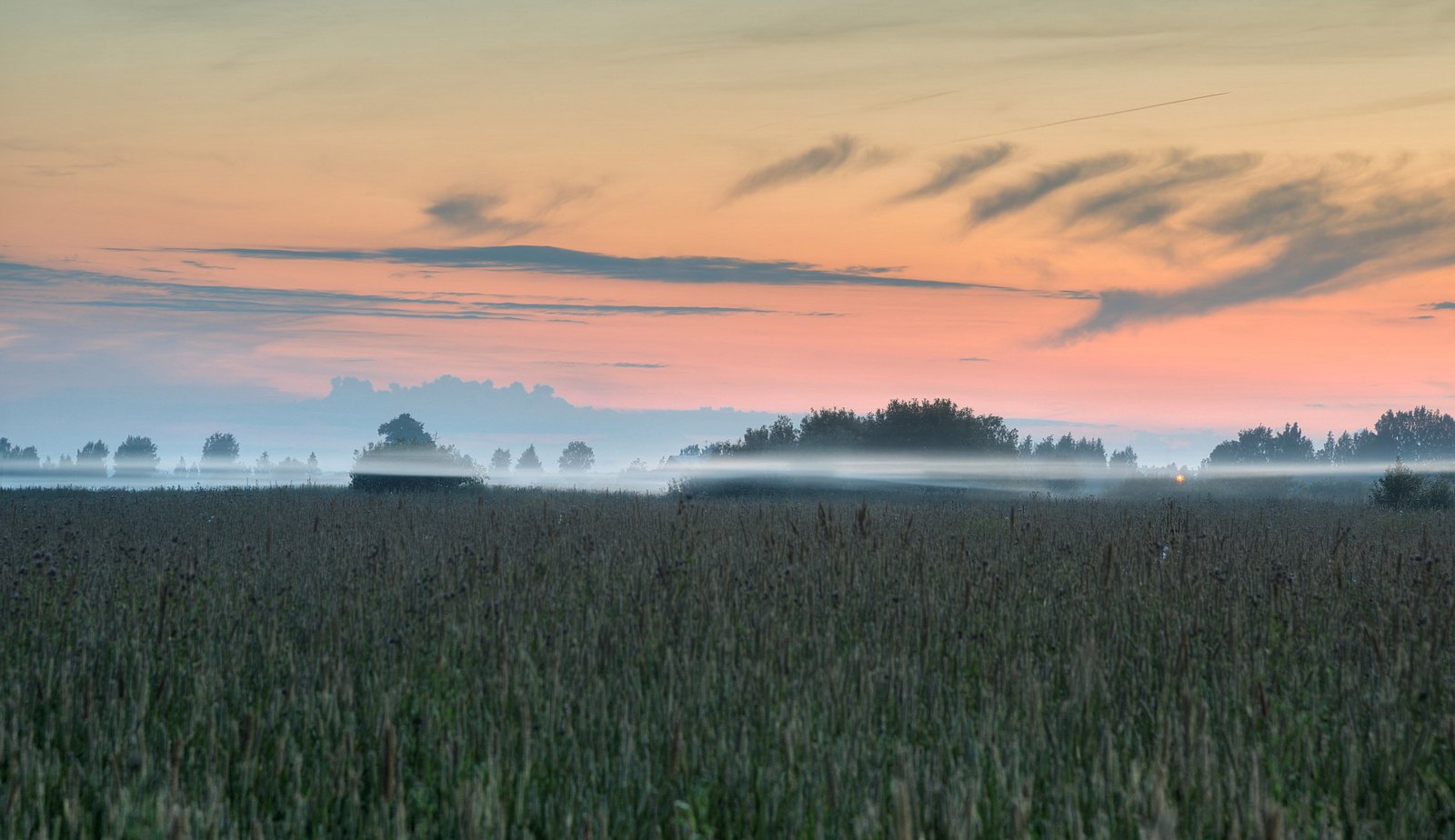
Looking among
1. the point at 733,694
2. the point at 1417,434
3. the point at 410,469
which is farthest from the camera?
the point at 1417,434

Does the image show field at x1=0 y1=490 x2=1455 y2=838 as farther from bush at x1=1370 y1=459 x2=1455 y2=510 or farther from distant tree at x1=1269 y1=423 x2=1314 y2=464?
distant tree at x1=1269 y1=423 x2=1314 y2=464

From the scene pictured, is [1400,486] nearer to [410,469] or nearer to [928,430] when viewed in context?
[928,430]

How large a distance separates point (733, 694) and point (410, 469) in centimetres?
2543

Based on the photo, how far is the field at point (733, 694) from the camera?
328 cm

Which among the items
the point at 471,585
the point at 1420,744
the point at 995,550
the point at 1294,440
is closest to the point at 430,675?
the point at 471,585

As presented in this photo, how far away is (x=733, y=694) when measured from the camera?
14.6 ft

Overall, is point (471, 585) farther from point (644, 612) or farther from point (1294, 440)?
point (1294, 440)

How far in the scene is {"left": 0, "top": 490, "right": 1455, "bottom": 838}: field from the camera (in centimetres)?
328

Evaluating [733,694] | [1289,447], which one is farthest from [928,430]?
[1289,447]

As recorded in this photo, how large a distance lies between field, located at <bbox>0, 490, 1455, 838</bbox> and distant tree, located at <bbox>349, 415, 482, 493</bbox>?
19.0 m

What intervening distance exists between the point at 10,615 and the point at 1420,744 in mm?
7484

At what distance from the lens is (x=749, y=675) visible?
15.3 feet

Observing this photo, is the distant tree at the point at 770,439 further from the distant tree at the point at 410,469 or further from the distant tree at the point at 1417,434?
the distant tree at the point at 1417,434

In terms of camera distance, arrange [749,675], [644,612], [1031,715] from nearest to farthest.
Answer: [1031,715]
[749,675]
[644,612]
